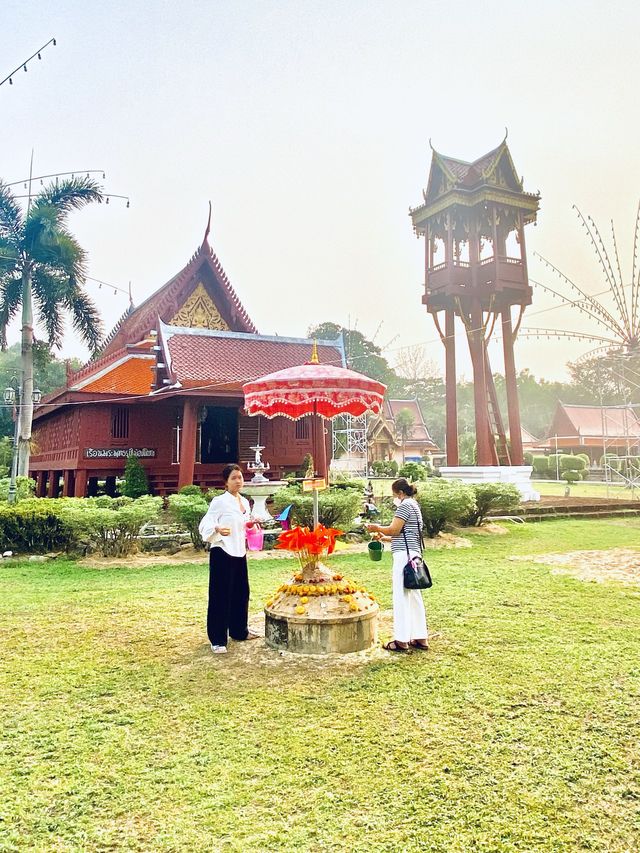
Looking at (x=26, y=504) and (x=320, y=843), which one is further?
(x=26, y=504)

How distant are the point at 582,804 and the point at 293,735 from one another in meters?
1.55

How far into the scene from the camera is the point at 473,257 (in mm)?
20359

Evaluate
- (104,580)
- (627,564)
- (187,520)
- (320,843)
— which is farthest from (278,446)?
(320,843)

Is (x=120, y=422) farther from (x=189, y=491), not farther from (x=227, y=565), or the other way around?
(x=227, y=565)

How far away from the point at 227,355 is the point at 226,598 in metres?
10.7

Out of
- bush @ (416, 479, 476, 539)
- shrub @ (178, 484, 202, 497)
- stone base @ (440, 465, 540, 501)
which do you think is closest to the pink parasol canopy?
bush @ (416, 479, 476, 539)

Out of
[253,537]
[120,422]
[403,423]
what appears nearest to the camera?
[253,537]

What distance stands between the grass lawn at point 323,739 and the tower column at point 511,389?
1423cm

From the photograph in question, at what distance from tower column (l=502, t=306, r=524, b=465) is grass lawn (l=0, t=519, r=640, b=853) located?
46.7 ft

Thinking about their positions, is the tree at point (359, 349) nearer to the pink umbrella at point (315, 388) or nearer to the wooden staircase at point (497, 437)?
the wooden staircase at point (497, 437)

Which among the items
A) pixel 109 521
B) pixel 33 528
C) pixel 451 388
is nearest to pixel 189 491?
pixel 109 521

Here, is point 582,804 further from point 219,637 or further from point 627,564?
point 627,564

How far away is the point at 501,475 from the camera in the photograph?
19.2 meters

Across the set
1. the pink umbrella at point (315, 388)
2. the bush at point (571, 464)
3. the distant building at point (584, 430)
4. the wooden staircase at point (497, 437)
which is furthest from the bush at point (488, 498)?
the distant building at point (584, 430)
